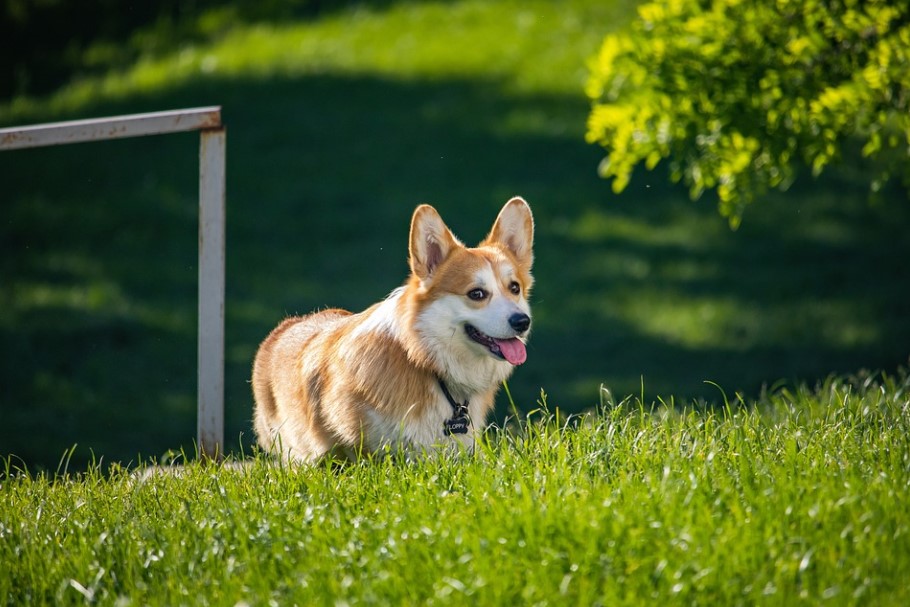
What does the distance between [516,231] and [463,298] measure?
0.59 metres

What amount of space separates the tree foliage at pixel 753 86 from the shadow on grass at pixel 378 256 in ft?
15.0

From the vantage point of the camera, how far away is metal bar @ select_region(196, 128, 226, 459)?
5902mm

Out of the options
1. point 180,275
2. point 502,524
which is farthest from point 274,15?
point 502,524

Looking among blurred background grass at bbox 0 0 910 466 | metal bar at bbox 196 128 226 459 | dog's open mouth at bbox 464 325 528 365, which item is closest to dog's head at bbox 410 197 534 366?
dog's open mouth at bbox 464 325 528 365

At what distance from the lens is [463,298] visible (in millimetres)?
5070

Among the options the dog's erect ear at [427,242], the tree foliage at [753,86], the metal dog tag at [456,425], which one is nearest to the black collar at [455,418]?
the metal dog tag at [456,425]

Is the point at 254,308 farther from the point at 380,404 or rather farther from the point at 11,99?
the point at 380,404

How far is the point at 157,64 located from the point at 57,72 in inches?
56.9

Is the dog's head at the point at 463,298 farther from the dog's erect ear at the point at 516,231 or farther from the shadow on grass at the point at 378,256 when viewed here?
the shadow on grass at the point at 378,256

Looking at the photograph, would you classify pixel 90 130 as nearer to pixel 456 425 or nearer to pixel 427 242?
pixel 427 242

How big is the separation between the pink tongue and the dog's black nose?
0.37 feet

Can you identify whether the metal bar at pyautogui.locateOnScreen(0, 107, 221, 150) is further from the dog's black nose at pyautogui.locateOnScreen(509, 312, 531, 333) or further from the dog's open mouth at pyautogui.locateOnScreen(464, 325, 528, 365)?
the dog's black nose at pyautogui.locateOnScreen(509, 312, 531, 333)

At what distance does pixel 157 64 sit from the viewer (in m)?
16.1

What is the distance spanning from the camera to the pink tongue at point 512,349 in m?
5.05
